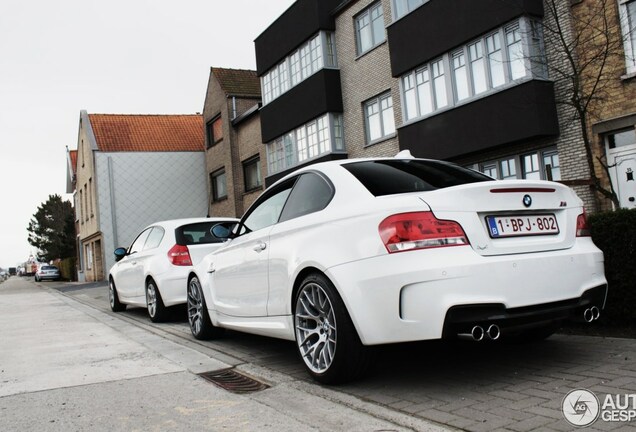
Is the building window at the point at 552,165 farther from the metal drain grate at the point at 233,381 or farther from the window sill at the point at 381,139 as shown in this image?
the metal drain grate at the point at 233,381

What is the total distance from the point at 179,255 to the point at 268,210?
3.52 m

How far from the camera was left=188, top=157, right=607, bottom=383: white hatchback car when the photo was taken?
11.7 feet

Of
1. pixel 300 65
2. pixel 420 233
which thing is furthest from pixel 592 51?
pixel 300 65

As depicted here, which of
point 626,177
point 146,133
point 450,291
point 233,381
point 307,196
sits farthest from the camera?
point 146,133

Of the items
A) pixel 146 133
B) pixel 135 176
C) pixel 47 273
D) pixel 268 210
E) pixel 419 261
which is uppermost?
pixel 146 133

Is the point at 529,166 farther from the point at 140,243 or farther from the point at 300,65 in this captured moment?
the point at 300,65

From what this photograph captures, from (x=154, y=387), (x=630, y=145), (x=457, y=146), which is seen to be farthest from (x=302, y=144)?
(x=154, y=387)

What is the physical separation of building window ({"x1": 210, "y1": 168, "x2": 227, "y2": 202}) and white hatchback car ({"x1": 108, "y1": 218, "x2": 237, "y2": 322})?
2092 centimetres

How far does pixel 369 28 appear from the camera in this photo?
18.8 meters

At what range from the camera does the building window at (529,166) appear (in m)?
12.9

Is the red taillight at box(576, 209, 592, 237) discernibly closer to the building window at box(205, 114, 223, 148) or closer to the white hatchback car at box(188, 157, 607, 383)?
the white hatchback car at box(188, 157, 607, 383)

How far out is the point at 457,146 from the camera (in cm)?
1423

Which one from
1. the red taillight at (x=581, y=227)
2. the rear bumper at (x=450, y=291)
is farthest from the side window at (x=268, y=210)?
the red taillight at (x=581, y=227)

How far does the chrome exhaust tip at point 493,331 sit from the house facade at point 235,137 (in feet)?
74.4
